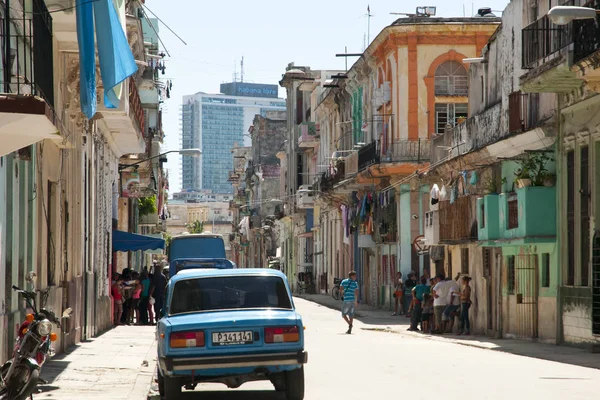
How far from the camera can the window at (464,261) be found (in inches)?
1323

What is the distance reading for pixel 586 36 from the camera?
20609mm

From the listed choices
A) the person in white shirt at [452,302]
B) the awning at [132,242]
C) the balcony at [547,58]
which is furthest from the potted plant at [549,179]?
the awning at [132,242]

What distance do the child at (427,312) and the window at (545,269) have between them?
5726 millimetres

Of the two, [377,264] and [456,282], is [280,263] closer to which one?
[377,264]

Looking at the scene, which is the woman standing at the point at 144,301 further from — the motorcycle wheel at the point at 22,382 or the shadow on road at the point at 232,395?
the motorcycle wheel at the point at 22,382

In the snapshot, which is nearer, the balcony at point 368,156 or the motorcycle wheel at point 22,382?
the motorcycle wheel at point 22,382

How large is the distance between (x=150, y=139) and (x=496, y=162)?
19207 millimetres

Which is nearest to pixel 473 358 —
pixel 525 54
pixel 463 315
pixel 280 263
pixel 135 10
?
pixel 525 54

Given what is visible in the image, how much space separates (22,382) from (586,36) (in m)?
12.5

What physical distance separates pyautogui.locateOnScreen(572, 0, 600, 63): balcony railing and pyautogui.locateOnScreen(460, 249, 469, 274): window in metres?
13.2

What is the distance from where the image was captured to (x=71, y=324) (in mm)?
22578

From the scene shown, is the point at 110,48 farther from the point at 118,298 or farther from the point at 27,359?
the point at 118,298

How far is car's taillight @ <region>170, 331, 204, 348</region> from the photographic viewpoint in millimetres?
13359

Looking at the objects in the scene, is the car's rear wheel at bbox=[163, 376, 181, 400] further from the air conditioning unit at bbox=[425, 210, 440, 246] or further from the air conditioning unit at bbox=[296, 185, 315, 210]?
the air conditioning unit at bbox=[296, 185, 315, 210]
